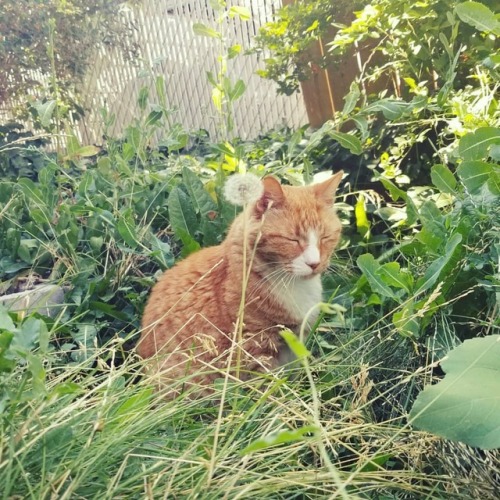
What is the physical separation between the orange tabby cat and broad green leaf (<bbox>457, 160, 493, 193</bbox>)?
1.59 ft

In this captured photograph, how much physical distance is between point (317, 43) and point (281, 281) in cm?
178

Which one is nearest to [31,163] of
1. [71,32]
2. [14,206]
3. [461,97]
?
[14,206]

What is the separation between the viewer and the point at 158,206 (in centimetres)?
217

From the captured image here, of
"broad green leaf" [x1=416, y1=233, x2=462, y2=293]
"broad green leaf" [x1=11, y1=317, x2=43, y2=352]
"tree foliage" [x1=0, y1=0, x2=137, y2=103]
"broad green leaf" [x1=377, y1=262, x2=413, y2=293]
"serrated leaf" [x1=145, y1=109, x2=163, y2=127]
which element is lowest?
"broad green leaf" [x1=377, y1=262, x2=413, y2=293]

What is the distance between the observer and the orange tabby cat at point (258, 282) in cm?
159

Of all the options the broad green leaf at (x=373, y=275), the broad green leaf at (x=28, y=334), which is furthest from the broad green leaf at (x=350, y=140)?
the broad green leaf at (x=28, y=334)

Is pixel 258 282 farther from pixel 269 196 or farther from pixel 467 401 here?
pixel 467 401

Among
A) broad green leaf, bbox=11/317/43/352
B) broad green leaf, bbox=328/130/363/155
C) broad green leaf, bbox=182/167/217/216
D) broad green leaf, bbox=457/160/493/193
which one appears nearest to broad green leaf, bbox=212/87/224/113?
broad green leaf, bbox=182/167/217/216

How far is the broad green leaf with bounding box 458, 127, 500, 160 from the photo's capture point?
55.5 inches

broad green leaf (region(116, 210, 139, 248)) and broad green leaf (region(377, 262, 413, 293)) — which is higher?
broad green leaf (region(116, 210, 139, 248))

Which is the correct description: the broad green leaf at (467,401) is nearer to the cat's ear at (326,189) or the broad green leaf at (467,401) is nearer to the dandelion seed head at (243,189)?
the dandelion seed head at (243,189)

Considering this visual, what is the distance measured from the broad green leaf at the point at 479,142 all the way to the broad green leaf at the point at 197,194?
93 centimetres

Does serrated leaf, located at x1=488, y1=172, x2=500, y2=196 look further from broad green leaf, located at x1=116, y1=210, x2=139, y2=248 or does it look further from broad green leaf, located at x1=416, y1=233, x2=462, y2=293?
broad green leaf, located at x1=116, y1=210, x2=139, y2=248

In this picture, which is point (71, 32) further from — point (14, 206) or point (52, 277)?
point (52, 277)
